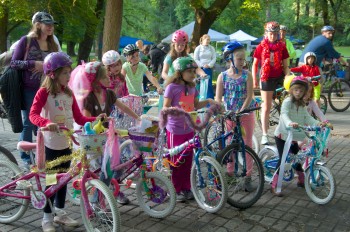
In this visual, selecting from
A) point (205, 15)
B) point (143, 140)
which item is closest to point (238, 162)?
point (143, 140)

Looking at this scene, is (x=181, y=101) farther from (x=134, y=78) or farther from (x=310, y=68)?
(x=310, y=68)

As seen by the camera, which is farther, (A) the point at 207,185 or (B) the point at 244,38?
(B) the point at 244,38

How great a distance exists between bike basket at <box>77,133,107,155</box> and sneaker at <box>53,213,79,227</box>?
0.89 metres

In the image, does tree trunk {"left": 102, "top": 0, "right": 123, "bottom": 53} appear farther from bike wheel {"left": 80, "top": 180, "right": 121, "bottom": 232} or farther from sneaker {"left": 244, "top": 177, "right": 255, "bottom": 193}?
bike wheel {"left": 80, "top": 180, "right": 121, "bottom": 232}

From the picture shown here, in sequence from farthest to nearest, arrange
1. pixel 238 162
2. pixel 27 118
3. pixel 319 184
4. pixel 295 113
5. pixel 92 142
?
pixel 27 118
pixel 295 113
pixel 319 184
pixel 238 162
pixel 92 142

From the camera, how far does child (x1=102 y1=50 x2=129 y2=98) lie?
208 inches

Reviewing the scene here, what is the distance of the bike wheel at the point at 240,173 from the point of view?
15.0ft

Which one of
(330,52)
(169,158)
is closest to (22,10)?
(330,52)

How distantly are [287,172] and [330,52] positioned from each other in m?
4.84

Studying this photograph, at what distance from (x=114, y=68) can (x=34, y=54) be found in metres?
0.94

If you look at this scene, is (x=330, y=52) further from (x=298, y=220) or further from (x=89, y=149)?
Answer: (x=89, y=149)

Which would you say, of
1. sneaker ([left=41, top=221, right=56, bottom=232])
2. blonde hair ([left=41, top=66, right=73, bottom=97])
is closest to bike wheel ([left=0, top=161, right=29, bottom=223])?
sneaker ([left=41, top=221, right=56, bottom=232])

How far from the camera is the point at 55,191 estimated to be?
3.89 meters

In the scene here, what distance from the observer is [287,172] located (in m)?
5.14
